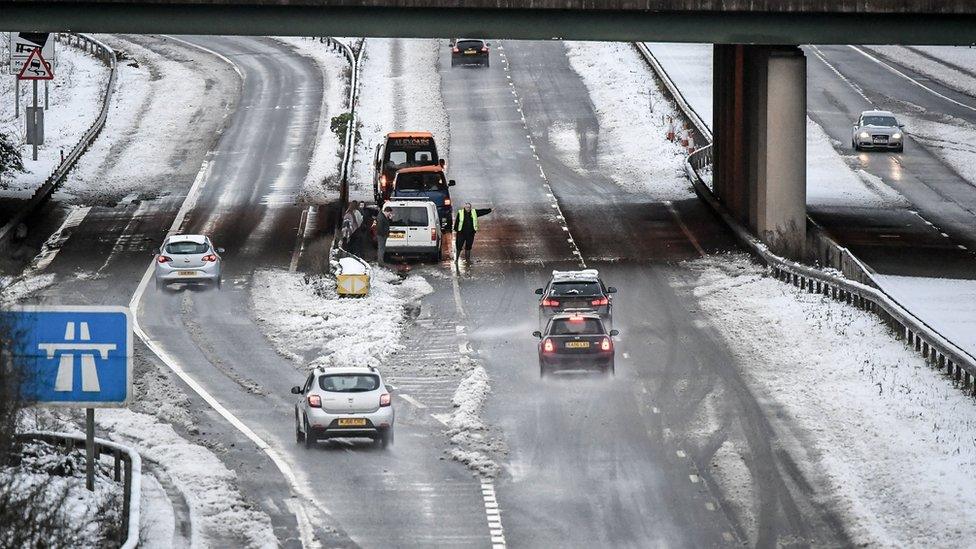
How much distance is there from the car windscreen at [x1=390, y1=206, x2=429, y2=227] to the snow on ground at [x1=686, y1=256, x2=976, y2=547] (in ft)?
24.8

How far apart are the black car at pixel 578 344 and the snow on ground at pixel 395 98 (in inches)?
955

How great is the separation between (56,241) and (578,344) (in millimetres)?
20230

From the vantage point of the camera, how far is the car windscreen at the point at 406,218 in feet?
142

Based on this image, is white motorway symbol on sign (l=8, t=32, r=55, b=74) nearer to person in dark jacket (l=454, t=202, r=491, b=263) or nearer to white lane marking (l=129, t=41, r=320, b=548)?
white lane marking (l=129, t=41, r=320, b=548)

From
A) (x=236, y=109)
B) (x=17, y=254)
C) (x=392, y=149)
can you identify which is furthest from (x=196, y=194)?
(x=236, y=109)

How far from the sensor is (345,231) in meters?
43.7

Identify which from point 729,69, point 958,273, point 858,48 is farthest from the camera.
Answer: point 858,48

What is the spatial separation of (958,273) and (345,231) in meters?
15.6

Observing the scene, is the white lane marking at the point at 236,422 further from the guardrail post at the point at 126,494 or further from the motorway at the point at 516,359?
the guardrail post at the point at 126,494

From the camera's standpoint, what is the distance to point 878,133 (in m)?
64.1

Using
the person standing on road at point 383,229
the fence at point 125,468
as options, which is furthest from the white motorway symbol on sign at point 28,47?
the fence at point 125,468

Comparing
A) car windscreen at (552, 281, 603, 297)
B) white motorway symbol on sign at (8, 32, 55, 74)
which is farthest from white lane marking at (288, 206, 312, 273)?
white motorway symbol on sign at (8, 32, 55, 74)

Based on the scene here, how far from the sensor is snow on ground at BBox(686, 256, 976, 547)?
23.6 m

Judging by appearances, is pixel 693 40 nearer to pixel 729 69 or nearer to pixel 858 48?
pixel 729 69
